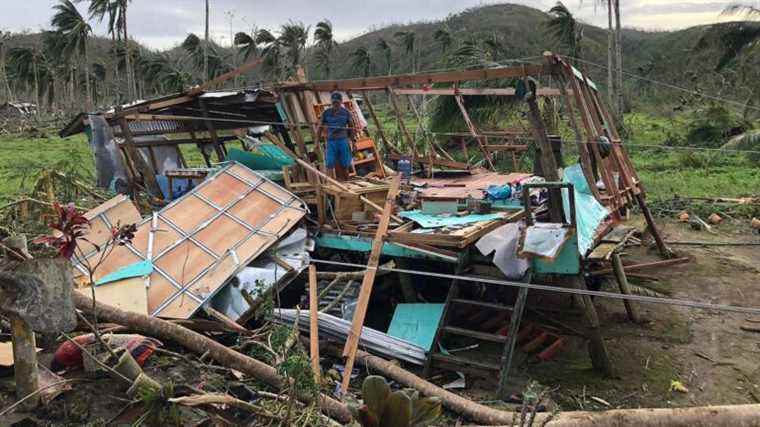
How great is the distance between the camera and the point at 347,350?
5.37 m

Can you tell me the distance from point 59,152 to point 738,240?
21723mm

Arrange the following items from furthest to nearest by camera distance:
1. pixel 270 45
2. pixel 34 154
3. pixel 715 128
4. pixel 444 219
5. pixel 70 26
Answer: pixel 270 45
pixel 70 26
pixel 34 154
pixel 715 128
pixel 444 219

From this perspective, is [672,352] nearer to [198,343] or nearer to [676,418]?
[676,418]

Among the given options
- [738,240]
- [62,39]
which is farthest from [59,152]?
[738,240]

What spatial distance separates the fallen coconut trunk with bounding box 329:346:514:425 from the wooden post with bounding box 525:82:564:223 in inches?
85.9

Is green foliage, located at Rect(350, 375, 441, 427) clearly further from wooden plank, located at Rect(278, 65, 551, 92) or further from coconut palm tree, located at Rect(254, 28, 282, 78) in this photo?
coconut palm tree, located at Rect(254, 28, 282, 78)

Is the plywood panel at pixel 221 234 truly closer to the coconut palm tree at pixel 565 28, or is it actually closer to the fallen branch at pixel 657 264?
the fallen branch at pixel 657 264

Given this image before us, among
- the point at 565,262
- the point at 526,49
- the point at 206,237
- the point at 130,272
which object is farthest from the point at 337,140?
the point at 526,49

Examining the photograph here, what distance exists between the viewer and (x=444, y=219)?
22.5ft

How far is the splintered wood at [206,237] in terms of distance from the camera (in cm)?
623

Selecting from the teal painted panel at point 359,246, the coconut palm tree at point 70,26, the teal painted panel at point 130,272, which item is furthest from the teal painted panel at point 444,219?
the coconut palm tree at point 70,26

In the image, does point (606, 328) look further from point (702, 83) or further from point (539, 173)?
point (702, 83)

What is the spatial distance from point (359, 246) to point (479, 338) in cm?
201

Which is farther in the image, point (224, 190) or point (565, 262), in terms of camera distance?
point (224, 190)
